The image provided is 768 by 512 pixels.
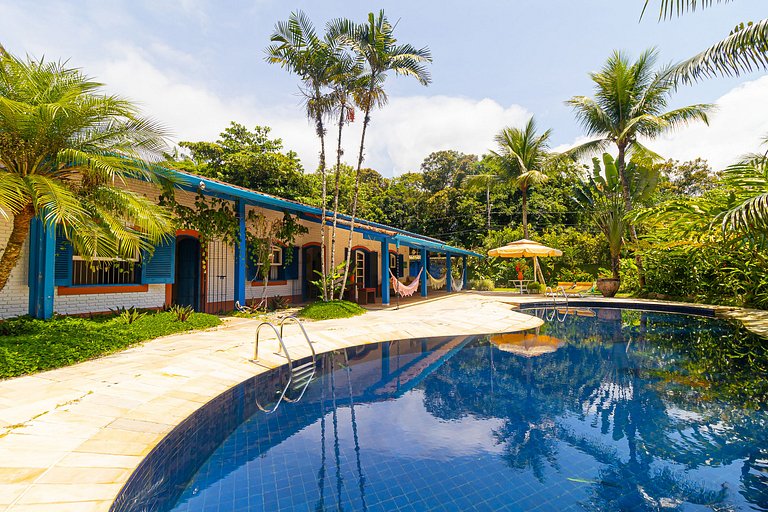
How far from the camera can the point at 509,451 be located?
358 centimetres

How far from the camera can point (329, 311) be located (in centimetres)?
1017

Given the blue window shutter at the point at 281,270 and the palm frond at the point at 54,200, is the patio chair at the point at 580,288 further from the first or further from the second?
the palm frond at the point at 54,200

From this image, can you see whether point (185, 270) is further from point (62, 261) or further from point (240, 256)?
point (62, 261)

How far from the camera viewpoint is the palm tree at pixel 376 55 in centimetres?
1038

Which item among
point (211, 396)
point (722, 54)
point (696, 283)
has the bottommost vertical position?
point (211, 396)

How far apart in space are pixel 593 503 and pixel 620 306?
42.6 feet

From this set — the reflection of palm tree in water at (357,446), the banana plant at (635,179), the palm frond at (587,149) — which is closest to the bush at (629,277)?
the banana plant at (635,179)

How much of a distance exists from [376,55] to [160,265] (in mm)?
7750

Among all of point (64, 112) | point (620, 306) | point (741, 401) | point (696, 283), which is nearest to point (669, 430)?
point (741, 401)

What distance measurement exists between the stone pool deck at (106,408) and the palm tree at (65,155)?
74.0 inches

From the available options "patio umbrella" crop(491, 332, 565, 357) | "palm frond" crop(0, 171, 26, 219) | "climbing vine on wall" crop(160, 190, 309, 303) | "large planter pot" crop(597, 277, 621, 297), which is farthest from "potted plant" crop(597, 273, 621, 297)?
"palm frond" crop(0, 171, 26, 219)

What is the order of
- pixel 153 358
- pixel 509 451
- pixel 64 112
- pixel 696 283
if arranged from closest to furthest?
1. pixel 509 451
2. pixel 64 112
3. pixel 153 358
4. pixel 696 283

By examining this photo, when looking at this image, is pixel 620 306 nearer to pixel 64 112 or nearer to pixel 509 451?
pixel 509 451

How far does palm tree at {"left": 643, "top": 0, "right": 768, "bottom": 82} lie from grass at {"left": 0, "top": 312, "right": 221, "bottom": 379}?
9.89m
